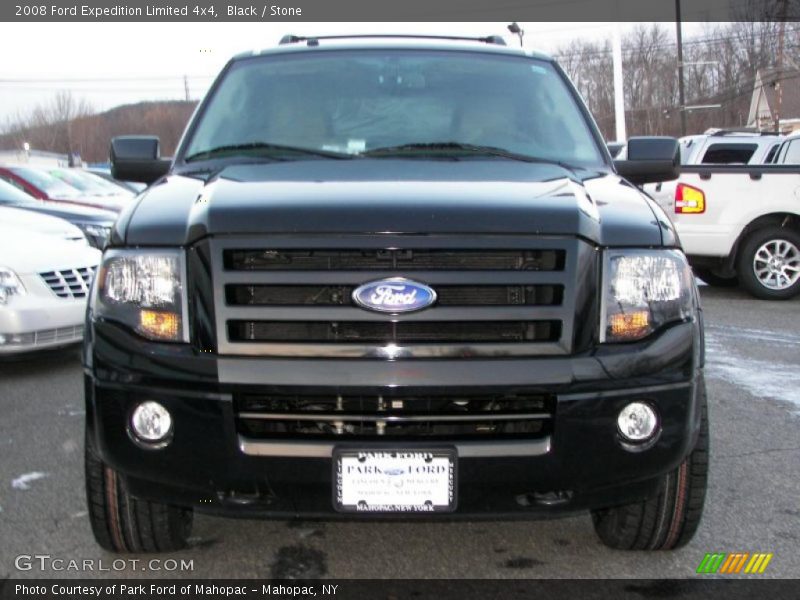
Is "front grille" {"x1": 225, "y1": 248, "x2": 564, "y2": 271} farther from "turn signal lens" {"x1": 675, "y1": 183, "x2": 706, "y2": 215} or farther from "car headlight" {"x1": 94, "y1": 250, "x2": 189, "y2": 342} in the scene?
"turn signal lens" {"x1": 675, "y1": 183, "x2": 706, "y2": 215}

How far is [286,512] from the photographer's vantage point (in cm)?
271

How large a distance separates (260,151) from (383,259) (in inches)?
48.9

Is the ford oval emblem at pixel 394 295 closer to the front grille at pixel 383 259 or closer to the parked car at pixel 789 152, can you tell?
the front grille at pixel 383 259

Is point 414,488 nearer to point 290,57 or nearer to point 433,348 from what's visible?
point 433,348

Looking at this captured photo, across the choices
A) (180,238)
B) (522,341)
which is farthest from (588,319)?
(180,238)

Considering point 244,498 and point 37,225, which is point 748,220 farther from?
point 244,498

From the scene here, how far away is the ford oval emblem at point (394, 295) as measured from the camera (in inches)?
102

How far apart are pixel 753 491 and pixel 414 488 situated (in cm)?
197

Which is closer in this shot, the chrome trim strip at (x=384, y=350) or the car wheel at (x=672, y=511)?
the chrome trim strip at (x=384, y=350)

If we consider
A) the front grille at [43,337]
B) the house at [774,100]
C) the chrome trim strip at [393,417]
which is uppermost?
the house at [774,100]

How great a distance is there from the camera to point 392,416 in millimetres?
2588

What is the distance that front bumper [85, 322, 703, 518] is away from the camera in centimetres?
256

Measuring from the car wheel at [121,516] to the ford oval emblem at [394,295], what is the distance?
1059mm

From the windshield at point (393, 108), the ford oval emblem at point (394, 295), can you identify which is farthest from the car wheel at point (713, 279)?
the ford oval emblem at point (394, 295)
